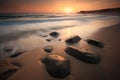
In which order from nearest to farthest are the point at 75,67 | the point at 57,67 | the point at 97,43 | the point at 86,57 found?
1. the point at 57,67
2. the point at 75,67
3. the point at 86,57
4. the point at 97,43

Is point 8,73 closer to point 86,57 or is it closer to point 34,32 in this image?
point 86,57

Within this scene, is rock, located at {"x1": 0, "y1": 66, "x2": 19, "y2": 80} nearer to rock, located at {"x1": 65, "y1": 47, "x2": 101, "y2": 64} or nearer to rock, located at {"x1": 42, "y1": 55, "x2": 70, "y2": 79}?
rock, located at {"x1": 42, "y1": 55, "x2": 70, "y2": 79}

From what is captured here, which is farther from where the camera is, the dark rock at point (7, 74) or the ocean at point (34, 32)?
the ocean at point (34, 32)

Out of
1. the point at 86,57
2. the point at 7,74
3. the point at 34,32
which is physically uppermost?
the point at 86,57

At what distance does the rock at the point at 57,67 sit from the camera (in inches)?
94.9

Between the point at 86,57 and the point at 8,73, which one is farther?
the point at 86,57

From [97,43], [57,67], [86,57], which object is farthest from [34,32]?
[57,67]

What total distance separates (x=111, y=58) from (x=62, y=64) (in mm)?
1197

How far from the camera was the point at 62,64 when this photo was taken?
2.55 m

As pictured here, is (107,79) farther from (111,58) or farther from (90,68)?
(111,58)

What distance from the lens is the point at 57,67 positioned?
246cm

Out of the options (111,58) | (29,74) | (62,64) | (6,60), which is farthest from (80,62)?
(6,60)

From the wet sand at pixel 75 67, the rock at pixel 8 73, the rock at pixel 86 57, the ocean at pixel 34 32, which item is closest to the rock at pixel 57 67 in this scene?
the wet sand at pixel 75 67

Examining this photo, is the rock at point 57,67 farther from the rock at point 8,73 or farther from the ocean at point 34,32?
the ocean at point 34,32
